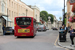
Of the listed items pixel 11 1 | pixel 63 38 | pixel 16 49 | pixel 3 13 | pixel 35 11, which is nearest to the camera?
pixel 16 49

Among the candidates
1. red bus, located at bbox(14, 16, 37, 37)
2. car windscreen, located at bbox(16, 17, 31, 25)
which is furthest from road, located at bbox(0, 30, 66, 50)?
car windscreen, located at bbox(16, 17, 31, 25)

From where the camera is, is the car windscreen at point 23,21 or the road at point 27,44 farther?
the car windscreen at point 23,21

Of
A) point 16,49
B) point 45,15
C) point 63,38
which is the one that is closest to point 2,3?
point 63,38

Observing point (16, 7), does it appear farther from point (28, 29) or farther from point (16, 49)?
point (16, 49)

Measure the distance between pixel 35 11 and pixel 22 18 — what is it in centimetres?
5798

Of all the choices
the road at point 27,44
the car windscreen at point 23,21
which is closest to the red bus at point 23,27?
the car windscreen at point 23,21

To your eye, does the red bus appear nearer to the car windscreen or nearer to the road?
the car windscreen

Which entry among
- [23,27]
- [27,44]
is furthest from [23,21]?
[27,44]

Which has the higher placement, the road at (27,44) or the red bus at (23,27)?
the red bus at (23,27)

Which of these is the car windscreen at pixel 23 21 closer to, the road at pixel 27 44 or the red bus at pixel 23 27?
the red bus at pixel 23 27

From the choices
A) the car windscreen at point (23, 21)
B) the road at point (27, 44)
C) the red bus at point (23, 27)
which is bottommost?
the road at point (27, 44)

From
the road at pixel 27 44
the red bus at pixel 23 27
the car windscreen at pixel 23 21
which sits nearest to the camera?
the road at pixel 27 44

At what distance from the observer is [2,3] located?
123 feet

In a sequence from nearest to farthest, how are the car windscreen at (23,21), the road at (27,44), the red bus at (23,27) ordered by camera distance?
the road at (27,44) < the red bus at (23,27) < the car windscreen at (23,21)
